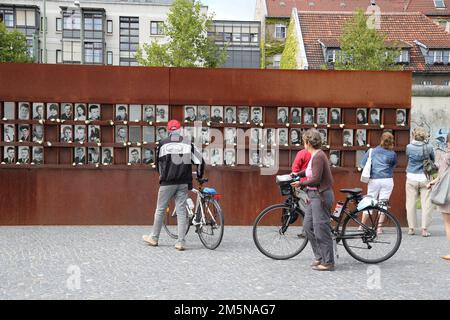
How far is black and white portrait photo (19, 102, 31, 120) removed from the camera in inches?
445

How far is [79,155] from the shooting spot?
11.4m

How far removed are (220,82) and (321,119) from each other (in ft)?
6.55

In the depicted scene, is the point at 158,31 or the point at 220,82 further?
the point at 158,31

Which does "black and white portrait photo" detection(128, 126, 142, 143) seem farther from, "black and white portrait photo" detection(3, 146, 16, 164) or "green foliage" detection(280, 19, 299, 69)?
"green foliage" detection(280, 19, 299, 69)

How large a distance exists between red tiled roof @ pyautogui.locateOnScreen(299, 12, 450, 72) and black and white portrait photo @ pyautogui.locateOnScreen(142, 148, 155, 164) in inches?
1552

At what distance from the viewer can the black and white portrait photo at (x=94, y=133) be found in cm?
1141

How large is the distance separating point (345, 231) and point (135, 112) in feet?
16.4

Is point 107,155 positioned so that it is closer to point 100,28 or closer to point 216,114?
point 216,114

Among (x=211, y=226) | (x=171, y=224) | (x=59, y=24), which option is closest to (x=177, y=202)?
(x=211, y=226)

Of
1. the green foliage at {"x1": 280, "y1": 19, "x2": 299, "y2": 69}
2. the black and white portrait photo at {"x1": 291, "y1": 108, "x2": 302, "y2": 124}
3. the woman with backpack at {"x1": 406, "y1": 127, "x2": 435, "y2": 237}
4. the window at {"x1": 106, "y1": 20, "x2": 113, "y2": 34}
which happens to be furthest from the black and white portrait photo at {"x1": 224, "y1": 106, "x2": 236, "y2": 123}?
the window at {"x1": 106, "y1": 20, "x2": 113, "y2": 34}

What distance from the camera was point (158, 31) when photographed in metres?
66.1

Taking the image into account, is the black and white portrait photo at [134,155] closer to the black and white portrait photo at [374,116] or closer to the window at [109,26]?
the black and white portrait photo at [374,116]
